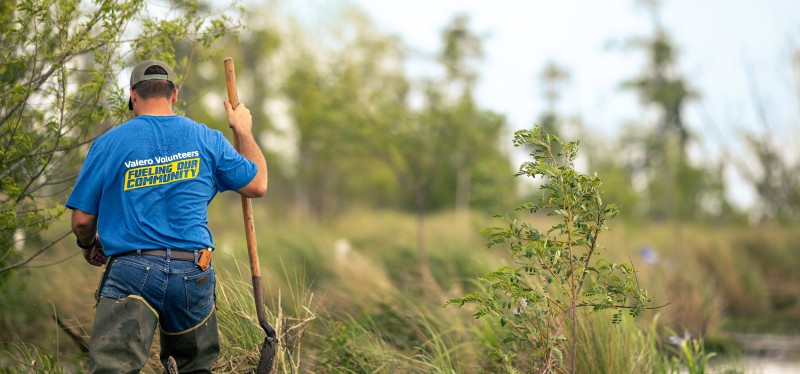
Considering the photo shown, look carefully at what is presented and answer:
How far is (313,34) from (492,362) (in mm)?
28493

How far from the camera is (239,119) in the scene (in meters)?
4.75

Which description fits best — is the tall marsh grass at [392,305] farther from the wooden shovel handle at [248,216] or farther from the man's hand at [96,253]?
the man's hand at [96,253]

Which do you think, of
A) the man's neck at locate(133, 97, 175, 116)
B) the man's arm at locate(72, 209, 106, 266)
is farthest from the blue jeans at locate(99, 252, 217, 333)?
the man's neck at locate(133, 97, 175, 116)

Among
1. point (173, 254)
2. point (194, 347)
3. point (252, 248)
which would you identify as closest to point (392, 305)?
point (252, 248)

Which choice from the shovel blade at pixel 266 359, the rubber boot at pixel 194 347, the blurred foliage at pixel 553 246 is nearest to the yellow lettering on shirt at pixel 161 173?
the rubber boot at pixel 194 347

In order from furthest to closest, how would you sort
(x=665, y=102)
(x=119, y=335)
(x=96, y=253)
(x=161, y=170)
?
(x=665, y=102) < (x=96, y=253) < (x=161, y=170) < (x=119, y=335)

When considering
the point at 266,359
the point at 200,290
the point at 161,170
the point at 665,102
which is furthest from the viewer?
the point at 665,102

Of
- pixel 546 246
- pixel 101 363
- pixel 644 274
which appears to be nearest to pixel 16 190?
pixel 101 363

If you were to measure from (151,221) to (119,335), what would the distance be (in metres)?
0.54

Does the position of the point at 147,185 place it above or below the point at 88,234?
above

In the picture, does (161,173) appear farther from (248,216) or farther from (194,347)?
(194,347)

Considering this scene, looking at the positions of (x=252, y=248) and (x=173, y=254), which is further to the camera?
(x=252, y=248)

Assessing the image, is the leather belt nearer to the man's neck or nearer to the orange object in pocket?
the orange object in pocket

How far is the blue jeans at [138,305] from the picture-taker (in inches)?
166
